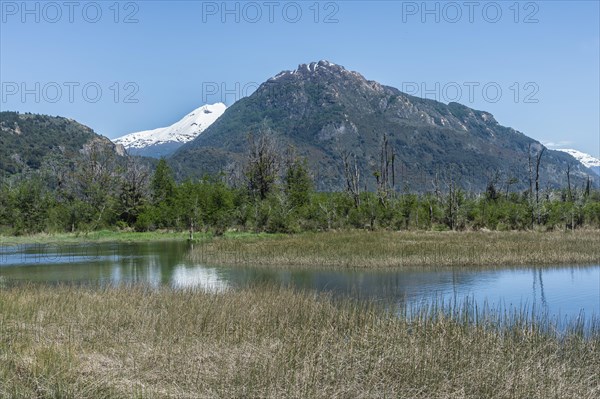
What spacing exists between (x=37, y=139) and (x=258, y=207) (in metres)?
123

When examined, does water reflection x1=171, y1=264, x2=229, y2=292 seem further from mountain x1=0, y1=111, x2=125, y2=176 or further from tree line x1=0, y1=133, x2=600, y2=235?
mountain x1=0, y1=111, x2=125, y2=176

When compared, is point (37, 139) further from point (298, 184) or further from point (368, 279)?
point (368, 279)

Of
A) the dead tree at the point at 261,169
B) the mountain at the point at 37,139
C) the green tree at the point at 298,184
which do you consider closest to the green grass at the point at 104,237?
the green tree at the point at 298,184

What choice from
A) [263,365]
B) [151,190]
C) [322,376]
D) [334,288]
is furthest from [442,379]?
[151,190]

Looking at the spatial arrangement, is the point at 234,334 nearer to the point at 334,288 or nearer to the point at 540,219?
the point at 334,288

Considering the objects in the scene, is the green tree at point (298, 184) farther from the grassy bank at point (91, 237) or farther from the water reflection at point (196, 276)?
the water reflection at point (196, 276)

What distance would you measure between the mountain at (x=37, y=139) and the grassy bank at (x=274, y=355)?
121 m

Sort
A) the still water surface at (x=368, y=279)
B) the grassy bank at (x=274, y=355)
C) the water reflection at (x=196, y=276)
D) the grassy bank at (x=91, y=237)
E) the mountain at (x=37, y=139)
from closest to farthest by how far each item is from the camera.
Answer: the grassy bank at (x=274, y=355) → the still water surface at (x=368, y=279) → the water reflection at (x=196, y=276) → the grassy bank at (x=91, y=237) → the mountain at (x=37, y=139)

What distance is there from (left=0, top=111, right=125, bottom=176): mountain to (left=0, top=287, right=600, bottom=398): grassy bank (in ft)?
396

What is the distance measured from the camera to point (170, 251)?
4369cm

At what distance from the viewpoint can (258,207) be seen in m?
58.2

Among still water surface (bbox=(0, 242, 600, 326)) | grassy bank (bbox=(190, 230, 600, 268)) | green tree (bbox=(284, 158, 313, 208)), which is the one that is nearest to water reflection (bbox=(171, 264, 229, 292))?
still water surface (bbox=(0, 242, 600, 326))

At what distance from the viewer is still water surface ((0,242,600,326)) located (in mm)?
21000

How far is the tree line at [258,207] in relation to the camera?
5650 centimetres
